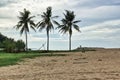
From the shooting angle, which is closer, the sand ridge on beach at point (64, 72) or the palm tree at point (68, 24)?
the sand ridge on beach at point (64, 72)

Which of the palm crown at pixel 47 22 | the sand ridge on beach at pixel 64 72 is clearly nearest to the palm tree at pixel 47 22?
the palm crown at pixel 47 22

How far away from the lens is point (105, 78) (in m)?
17.6

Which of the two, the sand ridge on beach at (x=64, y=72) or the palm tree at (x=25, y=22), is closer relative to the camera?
the sand ridge on beach at (x=64, y=72)

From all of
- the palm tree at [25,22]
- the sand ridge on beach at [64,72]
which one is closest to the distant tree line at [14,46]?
the palm tree at [25,22]

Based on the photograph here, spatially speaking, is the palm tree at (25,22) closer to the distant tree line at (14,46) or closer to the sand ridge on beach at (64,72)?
the distant tree line at (14,46)

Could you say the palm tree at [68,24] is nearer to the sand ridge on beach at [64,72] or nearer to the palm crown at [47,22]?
the palm crown at [47,22]

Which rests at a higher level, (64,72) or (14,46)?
(14,46)

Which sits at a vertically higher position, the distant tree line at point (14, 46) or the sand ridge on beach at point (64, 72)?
the distant tree line at point (14, 46)

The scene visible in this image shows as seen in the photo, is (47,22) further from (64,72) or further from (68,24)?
(64,72)

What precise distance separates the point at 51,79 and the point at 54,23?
241 feet

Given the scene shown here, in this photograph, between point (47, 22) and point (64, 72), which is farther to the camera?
point (47, 22)

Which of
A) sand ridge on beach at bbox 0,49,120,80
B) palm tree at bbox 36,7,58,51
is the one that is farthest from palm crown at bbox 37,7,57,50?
sand ridge on beach at bbox 0,49,120,80

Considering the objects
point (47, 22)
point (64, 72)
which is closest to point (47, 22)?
point (47, 22)

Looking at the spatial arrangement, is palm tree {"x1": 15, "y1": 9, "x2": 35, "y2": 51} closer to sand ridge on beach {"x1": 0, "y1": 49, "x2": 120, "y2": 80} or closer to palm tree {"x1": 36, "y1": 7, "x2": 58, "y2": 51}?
palm tree {"x1": 36, "y1": 7, "x2": 58, "y2": 51}
